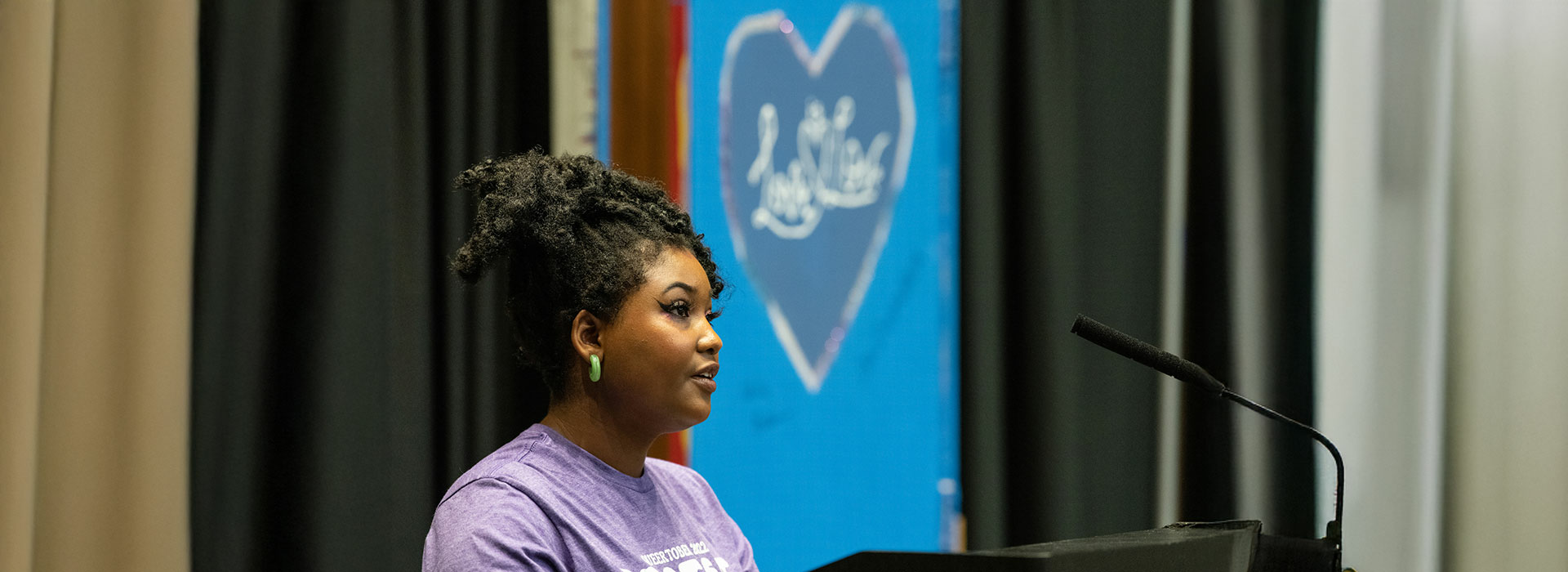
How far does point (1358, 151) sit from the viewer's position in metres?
2.25

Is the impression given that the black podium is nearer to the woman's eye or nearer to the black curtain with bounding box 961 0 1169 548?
the woman's eye

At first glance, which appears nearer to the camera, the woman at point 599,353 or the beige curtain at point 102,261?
the woman at point 599,353

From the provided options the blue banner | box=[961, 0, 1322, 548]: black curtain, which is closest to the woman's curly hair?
the blue banner

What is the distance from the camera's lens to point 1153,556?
89cm

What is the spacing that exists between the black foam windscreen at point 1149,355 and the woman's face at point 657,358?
16.2 inches

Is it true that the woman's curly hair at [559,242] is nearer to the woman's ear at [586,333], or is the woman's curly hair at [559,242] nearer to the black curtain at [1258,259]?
the woman's ear at [586,333]

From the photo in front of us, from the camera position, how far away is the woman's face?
1367mm

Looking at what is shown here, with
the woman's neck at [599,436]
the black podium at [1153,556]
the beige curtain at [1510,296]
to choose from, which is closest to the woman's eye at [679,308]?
the woman's neck at [599,436]

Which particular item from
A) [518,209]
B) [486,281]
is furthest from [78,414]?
[518,209]

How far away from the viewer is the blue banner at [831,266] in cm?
233

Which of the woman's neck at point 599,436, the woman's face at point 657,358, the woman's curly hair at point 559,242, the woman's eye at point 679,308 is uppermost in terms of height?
the woman's curly hair at point 559,242

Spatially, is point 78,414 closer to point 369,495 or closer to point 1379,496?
point 369,495

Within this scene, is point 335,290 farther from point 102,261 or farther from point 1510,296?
point 1510,296

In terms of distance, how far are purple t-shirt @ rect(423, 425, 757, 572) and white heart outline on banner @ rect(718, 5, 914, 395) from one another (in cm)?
88
